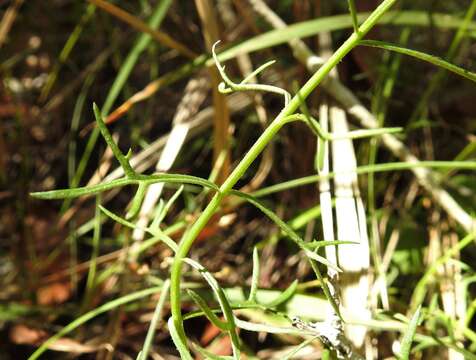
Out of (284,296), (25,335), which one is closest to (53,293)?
(25,335)

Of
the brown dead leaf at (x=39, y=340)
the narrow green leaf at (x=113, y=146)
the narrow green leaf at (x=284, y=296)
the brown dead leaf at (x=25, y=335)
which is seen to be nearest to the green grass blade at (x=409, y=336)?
the narrow green leaf at (x=284, y=296)

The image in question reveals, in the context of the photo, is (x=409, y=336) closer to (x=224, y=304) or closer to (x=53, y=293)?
(x=224, y=304)

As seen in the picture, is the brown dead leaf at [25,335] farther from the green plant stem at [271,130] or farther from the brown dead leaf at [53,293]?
the green plant stem at [271,130]

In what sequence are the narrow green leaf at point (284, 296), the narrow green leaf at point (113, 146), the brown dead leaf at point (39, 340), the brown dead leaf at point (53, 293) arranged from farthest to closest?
the brown dead leaf at point (53, 293), the brown dead leaf at point (39, 340), the narrow green leaf at point (284, 296), the narrow green leaf at point (113, 146)

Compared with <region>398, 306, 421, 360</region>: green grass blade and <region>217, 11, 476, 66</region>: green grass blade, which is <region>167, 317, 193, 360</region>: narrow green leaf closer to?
<region>398, 306, 421, 360</region>: green grass blade

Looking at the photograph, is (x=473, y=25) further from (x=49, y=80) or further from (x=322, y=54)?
(x=49, y=80)

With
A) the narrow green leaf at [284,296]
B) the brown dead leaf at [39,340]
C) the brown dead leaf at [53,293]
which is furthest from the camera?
the brown dead leaf at [53,293]

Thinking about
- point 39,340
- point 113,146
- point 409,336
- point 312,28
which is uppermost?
point 312,28

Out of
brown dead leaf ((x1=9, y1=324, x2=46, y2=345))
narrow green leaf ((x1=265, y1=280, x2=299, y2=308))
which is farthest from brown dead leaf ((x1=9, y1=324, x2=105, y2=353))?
narrow green leaf ((x1=265, y1=280, x2=299, y2=308))

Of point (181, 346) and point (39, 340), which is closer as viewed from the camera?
point (181, 346)

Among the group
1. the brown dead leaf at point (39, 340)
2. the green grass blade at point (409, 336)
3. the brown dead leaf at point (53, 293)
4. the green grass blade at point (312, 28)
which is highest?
the green grass blade at point (312, 28)

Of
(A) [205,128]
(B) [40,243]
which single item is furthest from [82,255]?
(A) [205,128]
